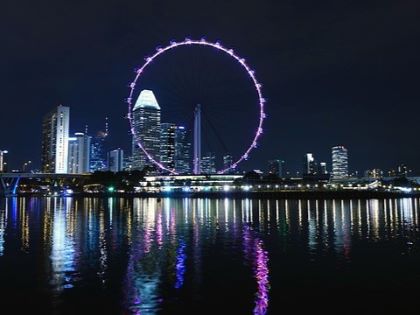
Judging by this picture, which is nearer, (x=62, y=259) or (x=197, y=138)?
(x=62, y=259)

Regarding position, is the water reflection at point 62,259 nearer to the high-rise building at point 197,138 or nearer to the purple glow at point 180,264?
the purple glow at point 180,264

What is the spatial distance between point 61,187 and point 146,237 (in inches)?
6844

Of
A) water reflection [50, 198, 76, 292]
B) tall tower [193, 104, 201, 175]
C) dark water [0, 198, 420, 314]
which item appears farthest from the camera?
→ tall tower [193, 104, 201, 175]

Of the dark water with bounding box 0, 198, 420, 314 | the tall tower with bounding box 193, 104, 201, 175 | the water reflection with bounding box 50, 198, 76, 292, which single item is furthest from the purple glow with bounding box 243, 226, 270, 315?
the tall tower with bounding box 193, 104, 201, 175

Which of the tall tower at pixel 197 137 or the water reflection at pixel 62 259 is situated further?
the tall tower at pixel 197 137

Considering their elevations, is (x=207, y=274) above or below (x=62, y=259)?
below

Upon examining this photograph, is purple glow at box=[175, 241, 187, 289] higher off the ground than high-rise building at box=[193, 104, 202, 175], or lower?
lower

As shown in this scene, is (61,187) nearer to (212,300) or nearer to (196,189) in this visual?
(196,189)

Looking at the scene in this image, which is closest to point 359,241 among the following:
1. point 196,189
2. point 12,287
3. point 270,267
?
point 270,267

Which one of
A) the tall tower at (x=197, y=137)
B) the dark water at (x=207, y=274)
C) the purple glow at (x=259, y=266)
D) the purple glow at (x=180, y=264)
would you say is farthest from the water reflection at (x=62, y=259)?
the tall tower at (x=197, y=137)

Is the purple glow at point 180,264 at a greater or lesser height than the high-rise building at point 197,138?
lesser

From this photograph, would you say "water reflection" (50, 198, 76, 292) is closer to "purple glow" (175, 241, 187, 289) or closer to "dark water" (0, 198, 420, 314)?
"dark water" (0, 198, 420, 314)

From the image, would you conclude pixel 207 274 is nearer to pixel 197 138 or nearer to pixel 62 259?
pixel 62 259

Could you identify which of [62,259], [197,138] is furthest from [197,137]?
[62,259]
